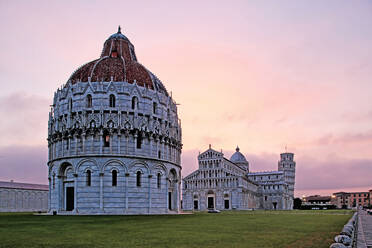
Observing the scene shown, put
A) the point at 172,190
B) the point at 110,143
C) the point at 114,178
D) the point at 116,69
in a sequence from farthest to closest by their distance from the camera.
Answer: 1. the point at 172,190
2. the point at 116,69
3. the point at 110,143
4. the point at 114,178

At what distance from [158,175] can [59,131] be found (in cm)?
1485

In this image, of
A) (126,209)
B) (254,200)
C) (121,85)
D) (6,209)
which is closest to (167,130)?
(121,85)

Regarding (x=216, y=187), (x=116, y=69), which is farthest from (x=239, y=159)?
→ (x=116, y=69)

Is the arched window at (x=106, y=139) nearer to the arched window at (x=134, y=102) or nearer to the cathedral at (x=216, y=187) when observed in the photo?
the arched window at (x=134, y=102)

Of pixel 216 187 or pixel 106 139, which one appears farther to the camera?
pixel 216 187

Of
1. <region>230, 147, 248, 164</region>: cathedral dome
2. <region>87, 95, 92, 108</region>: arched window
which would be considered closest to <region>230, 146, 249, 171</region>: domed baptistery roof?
<region>230, 147, 248, 164</region>: cathedral dome

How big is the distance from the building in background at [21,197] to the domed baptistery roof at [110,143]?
189ft

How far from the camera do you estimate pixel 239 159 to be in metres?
152

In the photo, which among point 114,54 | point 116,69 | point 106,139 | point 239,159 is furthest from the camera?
point 239,159

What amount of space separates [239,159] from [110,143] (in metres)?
107

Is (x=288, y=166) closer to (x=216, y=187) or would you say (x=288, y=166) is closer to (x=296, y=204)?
(x=296, y=204)

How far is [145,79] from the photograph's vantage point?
190ft

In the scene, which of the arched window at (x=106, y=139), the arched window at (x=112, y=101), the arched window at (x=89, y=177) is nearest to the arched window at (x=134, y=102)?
the arched window at (x=112, y=101)

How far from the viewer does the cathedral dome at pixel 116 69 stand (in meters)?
55.2
